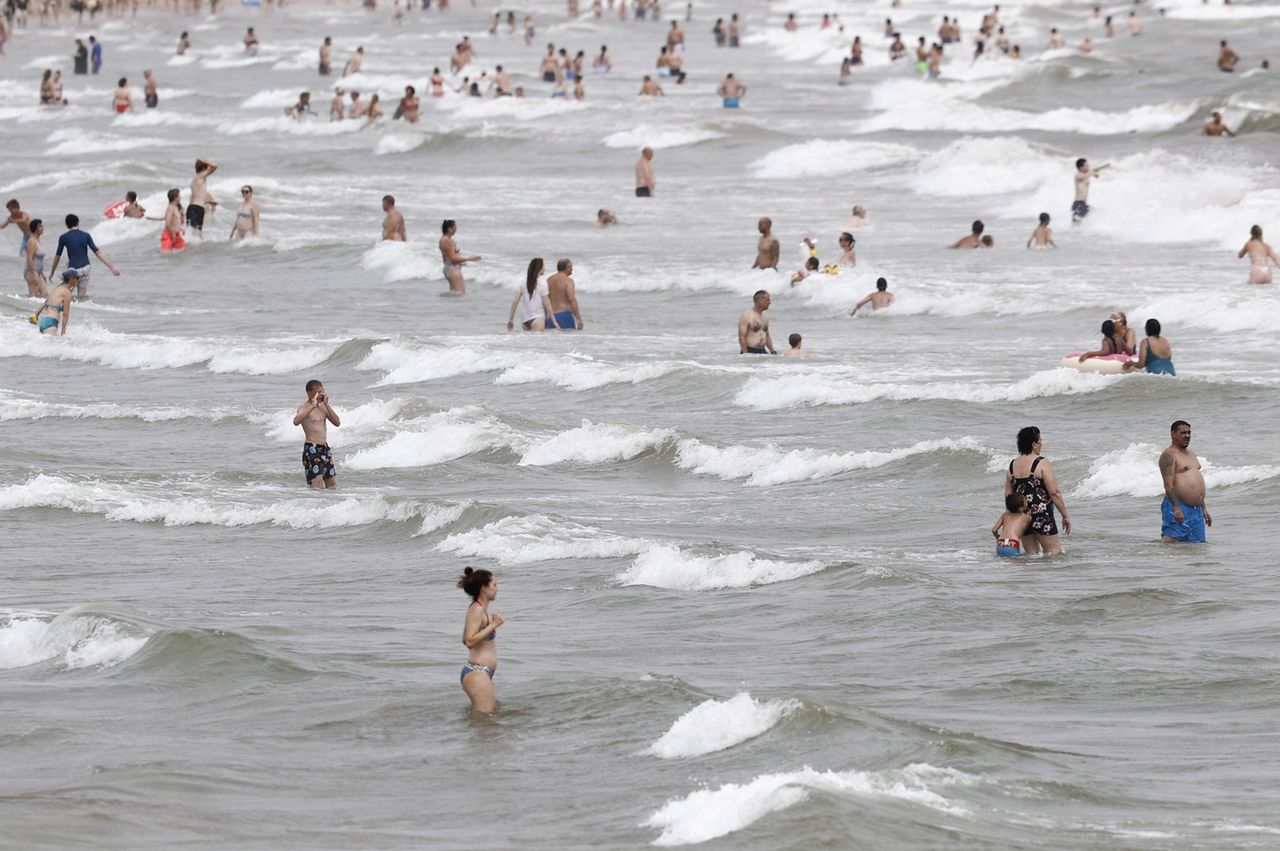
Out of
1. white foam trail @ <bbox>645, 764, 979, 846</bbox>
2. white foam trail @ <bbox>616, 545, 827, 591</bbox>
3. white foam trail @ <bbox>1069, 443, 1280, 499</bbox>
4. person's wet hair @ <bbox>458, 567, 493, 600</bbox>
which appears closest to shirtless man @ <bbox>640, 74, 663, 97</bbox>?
white foam trail @ <bbox>1069, 443, 1280, 499</bbox>

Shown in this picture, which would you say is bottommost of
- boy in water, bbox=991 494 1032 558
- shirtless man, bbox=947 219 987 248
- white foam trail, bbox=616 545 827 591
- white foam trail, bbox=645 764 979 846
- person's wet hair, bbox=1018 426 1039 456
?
shirtless man, bbox=947 219 987 248

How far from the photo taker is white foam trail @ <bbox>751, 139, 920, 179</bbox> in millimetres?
Answer: 42719

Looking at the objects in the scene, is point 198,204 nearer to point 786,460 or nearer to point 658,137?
point 658,137

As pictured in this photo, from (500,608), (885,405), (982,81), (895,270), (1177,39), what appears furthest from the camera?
(1177,39)

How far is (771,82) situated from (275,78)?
14451 millimetres

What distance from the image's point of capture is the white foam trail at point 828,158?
42.7 metres

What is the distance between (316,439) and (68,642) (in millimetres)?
4823

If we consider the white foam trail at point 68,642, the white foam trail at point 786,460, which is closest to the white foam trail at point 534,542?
the white foam trail at point 786,460

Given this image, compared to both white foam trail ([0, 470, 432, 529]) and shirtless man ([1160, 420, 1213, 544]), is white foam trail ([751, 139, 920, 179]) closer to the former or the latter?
white foam trail ([0, 470, 432, 529])

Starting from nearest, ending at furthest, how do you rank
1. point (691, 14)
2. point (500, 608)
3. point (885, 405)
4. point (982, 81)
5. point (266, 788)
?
point (266, 788) → point (500, 608) → point (885, 405) → point (982, 81) → point (691, 14)

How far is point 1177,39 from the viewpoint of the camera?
6844cm

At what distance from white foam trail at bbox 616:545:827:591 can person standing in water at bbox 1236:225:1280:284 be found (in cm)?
1443

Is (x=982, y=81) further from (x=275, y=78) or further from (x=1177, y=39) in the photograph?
(x=275, y=78)

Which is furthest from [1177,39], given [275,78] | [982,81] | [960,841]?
[960,841]
